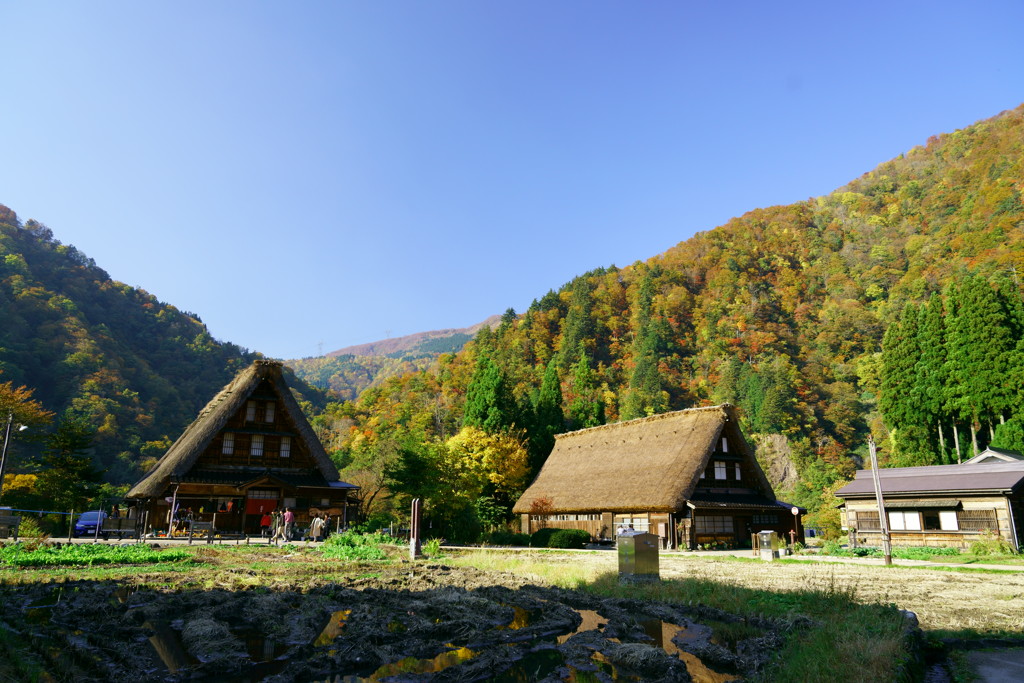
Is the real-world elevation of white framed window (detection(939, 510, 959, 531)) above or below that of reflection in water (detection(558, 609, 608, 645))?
above

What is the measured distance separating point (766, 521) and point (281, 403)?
30.7 metres

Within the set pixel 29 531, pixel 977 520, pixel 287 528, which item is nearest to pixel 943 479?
pixel 977 520

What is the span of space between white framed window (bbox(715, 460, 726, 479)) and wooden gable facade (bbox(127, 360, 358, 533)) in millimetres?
21819

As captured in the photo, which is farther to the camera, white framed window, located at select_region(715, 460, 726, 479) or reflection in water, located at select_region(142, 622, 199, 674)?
white framed window, located at select_region(715, 460, 726, 479)

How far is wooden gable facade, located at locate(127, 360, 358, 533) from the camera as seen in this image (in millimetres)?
33406

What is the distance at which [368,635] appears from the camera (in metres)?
8.48

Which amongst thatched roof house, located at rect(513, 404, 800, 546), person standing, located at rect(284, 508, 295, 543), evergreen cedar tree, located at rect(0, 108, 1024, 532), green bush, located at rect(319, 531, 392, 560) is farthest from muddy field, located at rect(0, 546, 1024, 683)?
evergreen cedar tree, located at rect(0, 108, 1024, 532)

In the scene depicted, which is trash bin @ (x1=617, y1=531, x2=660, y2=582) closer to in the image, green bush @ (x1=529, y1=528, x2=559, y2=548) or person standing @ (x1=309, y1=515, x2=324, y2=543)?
green bush @ (x1=529, y1=528, x2=559, y2=548)

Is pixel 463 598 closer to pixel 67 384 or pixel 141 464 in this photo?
pixel 141 464

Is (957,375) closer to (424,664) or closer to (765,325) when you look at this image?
(424,664)

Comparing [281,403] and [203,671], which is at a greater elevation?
[281,403]

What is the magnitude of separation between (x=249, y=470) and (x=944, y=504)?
38.3 metres

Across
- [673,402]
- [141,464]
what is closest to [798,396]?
[673,402]

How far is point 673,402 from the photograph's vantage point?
81312mm
